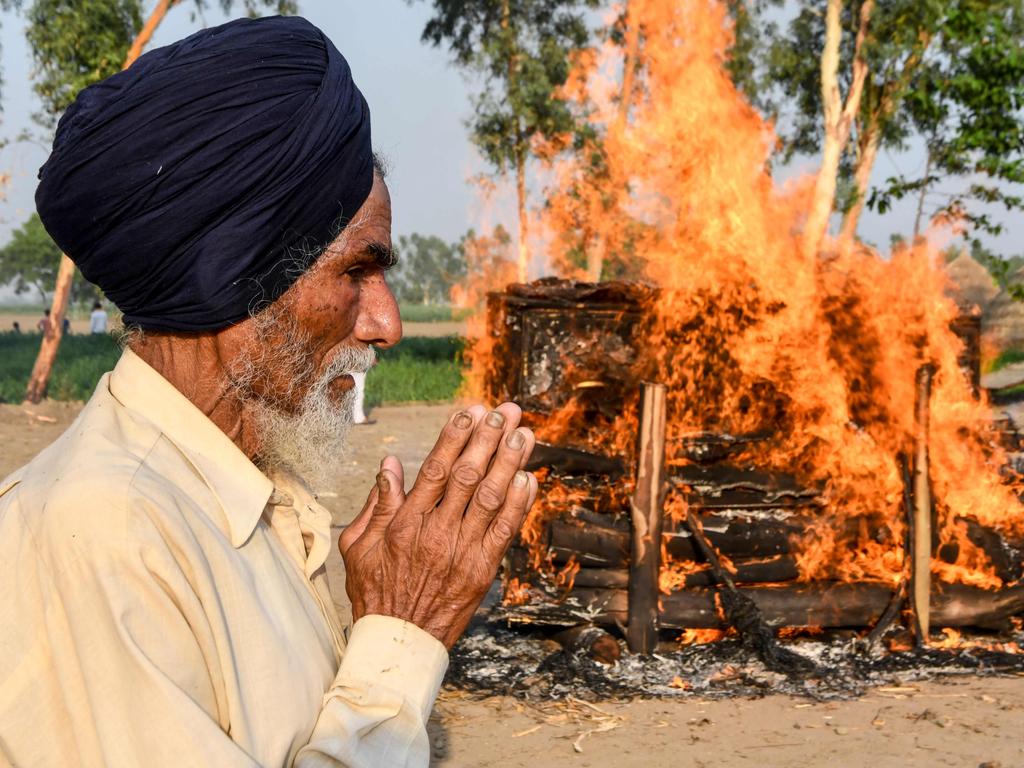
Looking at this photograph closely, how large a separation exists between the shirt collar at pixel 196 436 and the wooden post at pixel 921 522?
664cm

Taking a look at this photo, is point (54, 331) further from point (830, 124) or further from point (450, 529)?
point (450, 529)

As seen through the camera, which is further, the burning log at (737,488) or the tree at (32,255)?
the tree at (32,255)

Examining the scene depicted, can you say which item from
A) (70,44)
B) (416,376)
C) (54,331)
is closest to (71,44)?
(70,44)

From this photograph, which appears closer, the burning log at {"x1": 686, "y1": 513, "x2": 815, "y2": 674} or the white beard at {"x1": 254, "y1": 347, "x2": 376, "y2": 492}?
the white beard at {"x1": 254, "y1": 347, "x2": 376, "y2": 492}

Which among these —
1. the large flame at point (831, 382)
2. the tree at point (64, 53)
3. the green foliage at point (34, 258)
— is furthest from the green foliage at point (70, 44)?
the green foliage at point (34, 258)

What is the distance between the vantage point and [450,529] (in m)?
1.76

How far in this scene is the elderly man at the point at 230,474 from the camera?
135 cm

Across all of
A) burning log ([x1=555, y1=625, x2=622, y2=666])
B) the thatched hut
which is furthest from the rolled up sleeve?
the thatched hut

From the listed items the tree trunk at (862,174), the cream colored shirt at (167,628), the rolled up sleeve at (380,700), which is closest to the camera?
the cream colored shirt at (167,628)

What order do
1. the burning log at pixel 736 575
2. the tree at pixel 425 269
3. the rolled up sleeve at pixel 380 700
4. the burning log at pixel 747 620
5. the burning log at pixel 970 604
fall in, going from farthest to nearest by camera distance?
the tree at pixel 425 269, the burning log at pixel 970 604, the burning log at pixel 736 575, the burning log at pixel 747 620, the rolled up sleeve at pixel 380 700

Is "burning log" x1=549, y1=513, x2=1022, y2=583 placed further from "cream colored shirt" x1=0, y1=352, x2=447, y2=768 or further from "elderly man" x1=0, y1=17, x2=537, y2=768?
"cream colored shirt" x1=0, y1=352, x2=447, y2=768

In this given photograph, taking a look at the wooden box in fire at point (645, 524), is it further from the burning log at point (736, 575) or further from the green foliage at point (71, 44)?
the green foliage at point (71, 44)

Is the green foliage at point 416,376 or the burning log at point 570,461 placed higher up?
the green foliage at point 416,376

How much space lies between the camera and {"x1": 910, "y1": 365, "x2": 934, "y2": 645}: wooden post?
Result: 7.33m
